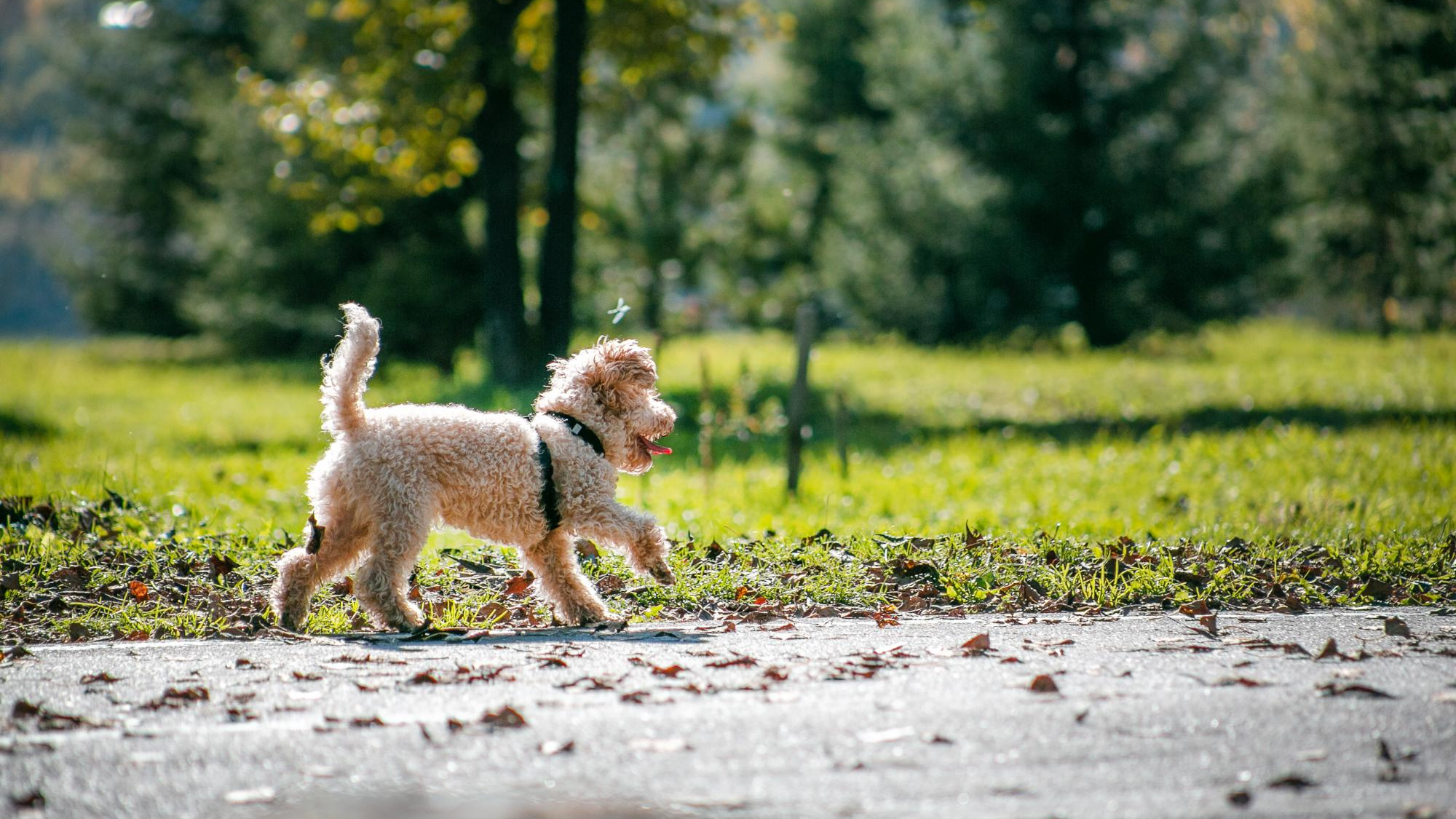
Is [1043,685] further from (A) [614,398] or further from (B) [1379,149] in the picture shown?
(B) [1379,149]

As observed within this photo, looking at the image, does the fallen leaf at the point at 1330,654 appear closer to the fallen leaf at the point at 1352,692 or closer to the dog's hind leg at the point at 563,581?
the fallen leaf at the point at 1352,692

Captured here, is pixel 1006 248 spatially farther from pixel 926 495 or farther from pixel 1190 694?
pixel 1190 694

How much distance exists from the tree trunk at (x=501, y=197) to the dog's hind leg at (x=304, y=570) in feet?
35.9

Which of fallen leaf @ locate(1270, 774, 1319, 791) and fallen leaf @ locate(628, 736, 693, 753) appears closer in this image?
fallen leaf @ locate(1270, 774, 1319, 791)

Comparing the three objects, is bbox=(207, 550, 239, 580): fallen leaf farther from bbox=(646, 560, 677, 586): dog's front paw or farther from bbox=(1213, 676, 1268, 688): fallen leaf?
bbox=(1213, 676, 1268, 688): fallen leaf

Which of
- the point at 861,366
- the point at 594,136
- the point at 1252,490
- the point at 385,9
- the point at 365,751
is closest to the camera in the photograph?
the point at 365,751

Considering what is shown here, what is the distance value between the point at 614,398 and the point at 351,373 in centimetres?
134

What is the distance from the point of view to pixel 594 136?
28.8 metres

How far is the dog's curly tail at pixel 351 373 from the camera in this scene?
18.1 feet

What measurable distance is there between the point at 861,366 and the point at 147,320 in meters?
20.7

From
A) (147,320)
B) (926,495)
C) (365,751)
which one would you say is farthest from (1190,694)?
(147,320)

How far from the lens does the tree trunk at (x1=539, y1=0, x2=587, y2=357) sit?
15.5 meters

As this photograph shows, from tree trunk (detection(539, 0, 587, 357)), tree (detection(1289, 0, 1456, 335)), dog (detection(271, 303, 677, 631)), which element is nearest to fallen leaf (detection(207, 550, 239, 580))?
dog (detection(271, 303, 677, 631))

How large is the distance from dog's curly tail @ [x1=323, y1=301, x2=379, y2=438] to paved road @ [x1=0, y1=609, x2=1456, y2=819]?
96 centimetres
